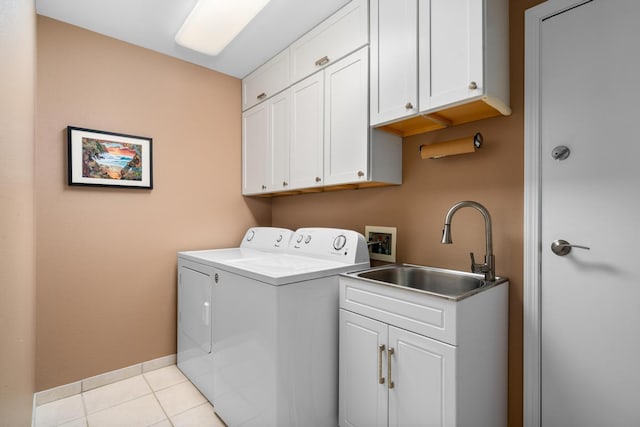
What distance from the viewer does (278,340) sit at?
57.4 inches

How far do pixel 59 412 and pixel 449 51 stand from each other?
3.06m

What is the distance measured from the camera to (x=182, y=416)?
6.22 feet

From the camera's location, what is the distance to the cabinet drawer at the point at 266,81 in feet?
7.93

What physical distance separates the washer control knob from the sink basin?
27 centimetres

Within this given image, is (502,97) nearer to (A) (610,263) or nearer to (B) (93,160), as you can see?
(A) (610,263)

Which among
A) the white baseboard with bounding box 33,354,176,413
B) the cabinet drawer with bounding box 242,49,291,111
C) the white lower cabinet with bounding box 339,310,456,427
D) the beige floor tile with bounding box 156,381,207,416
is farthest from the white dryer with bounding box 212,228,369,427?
the cabinet drawer with bounding box 242,49,291,111

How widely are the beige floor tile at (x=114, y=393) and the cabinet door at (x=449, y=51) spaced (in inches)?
103

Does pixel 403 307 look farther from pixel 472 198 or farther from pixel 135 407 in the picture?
pixel 135 407

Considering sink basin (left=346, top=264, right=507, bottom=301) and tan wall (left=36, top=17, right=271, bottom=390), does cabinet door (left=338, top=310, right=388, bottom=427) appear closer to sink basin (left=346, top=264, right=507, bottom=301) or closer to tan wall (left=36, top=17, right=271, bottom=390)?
sink basin (left=346, top=264, right=507, bottom=301)

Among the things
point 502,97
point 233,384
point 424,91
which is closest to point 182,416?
point 233,384

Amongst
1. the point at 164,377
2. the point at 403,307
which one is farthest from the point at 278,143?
the point at 164,377

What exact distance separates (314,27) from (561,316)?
2.24 m

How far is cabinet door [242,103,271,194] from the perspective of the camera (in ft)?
8.72

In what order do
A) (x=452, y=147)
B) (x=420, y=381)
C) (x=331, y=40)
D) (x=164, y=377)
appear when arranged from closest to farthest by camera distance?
(x=420, y=381) < (x=452, y=147) < (x=331, y=40) < (x=164, y=377)
